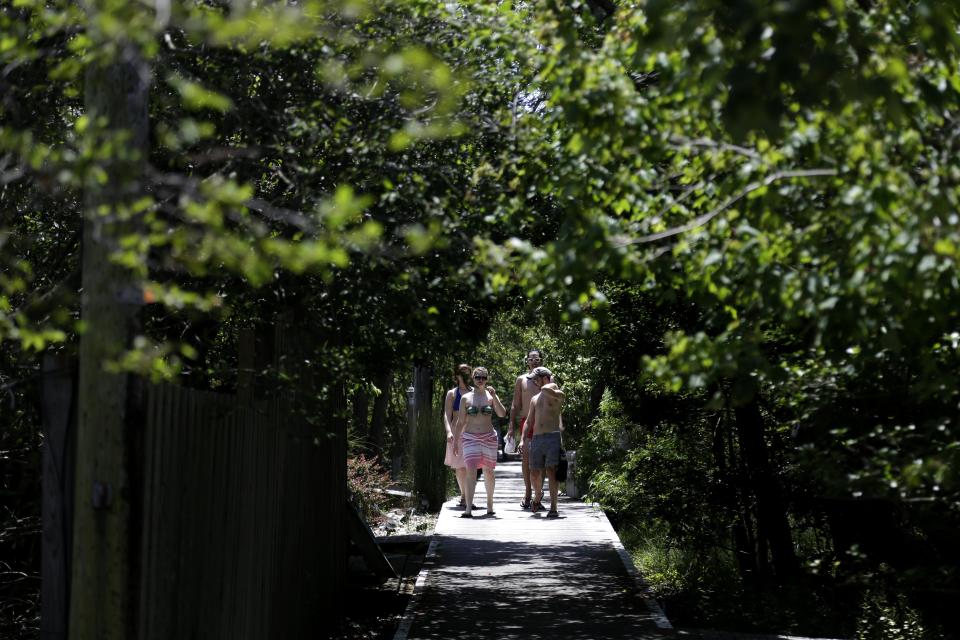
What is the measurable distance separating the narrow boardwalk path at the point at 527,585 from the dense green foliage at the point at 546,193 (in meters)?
1.84

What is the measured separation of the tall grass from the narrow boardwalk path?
116 inches

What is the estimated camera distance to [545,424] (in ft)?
44.4

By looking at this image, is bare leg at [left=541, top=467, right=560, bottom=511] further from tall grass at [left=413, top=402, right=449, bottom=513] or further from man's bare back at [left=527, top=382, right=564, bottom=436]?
tall grass at [left=413, top=402, right=449, bottom=513]

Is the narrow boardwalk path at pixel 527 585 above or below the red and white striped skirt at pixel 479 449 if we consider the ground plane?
below

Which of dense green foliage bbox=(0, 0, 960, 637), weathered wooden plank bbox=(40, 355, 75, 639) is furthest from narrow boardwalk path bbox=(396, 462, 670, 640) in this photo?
weathered wooden plank bbox=(40, 355, 75, 639)

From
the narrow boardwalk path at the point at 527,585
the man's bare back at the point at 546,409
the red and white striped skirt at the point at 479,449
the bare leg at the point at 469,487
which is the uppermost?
the man's bare back at the point at 546,409

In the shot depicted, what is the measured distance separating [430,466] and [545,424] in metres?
4.74

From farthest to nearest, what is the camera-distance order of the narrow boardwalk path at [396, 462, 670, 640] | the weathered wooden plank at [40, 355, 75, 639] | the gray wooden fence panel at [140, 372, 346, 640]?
the narrow boardwalk path at [396, 462, 670, 640], the gray wooden fence panel at [140, 372, 346, 640], the weathered wooden plank at [40, 355, 75, 639]

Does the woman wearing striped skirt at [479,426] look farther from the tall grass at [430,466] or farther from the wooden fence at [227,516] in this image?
the wooden fence at [227,516]

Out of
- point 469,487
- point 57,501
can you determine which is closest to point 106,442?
point 57,501

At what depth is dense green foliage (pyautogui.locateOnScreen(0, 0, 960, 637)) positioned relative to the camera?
3.81 m

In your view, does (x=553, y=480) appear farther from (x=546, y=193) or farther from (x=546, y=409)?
(x=546, y=193)

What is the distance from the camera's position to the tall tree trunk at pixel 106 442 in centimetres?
454

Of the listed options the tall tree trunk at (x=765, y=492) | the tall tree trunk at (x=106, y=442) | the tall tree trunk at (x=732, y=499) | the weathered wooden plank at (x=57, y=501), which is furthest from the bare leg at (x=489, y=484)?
the tall tree trunk at (x=106, y=442)
